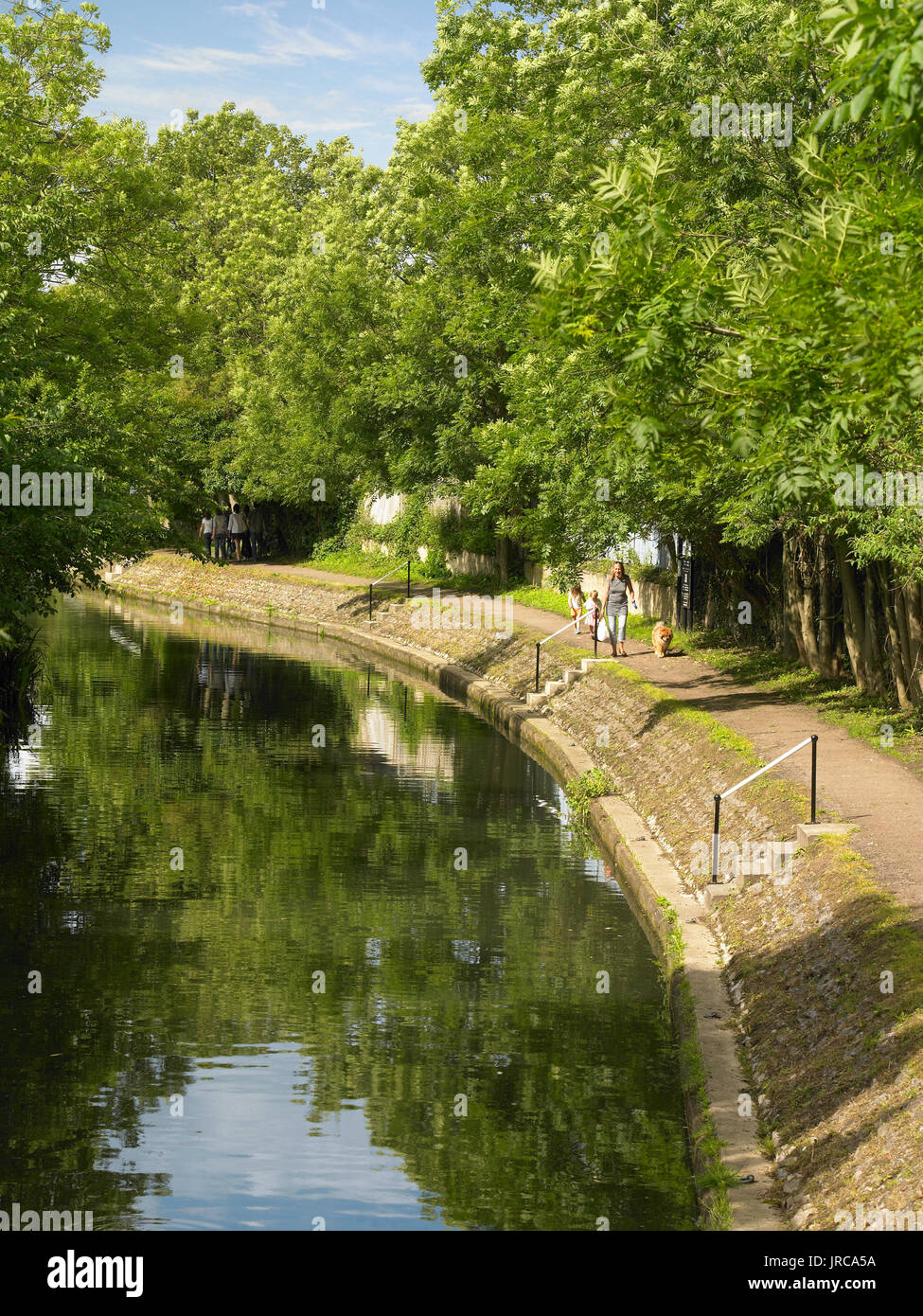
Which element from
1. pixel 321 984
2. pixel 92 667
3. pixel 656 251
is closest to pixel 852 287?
pixel 656 251

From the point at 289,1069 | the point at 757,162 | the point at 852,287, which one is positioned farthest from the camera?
the point at 757,162

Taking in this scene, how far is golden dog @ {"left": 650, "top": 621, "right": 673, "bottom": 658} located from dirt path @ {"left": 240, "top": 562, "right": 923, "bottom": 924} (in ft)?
0.72

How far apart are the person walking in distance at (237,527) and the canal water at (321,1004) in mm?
35876

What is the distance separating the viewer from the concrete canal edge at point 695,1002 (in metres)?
9.51

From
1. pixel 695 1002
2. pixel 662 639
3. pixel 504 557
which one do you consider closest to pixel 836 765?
pixel 695 1002

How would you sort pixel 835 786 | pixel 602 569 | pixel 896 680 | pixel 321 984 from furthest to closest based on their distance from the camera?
pixel 602 569, pixel 896 680, pixel 835 786, pixel 321 984

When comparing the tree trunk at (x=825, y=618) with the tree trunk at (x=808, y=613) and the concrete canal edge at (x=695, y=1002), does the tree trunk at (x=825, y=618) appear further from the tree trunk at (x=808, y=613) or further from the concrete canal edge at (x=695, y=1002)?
the concrete canal edge at (x=695, y=1002)

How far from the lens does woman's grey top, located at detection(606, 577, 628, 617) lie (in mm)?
28828

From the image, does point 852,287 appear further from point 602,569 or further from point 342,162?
point 342,162

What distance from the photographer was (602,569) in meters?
35.0

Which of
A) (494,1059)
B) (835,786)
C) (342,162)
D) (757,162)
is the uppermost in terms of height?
(342,162)

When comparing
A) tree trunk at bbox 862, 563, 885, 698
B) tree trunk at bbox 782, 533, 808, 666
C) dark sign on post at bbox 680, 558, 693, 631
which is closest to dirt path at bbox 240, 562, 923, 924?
tree trunk at bbox 862, 563, 885, 698

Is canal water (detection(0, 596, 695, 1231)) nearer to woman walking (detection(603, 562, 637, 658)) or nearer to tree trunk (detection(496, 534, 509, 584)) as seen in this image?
woman walking (detection(603, 562, 637, 658))

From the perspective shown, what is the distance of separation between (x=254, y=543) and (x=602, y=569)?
29.5m
